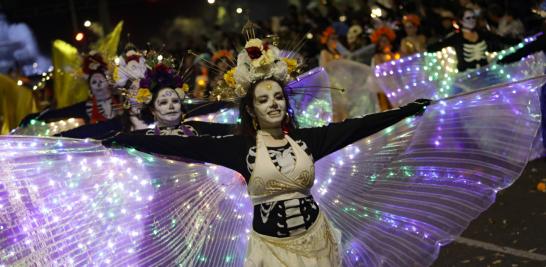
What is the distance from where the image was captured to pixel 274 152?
12.7 ft

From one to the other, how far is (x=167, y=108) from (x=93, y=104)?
3457mm

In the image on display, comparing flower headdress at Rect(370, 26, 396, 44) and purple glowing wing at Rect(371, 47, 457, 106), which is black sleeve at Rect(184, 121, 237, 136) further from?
flower headdress at Rect(370, 26, 396, 44)

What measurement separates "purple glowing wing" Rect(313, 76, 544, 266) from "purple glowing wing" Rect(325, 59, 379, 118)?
21.3 feet

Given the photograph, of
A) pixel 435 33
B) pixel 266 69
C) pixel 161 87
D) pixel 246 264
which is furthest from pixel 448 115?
pixel 435 33

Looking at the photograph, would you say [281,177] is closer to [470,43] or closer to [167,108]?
[167,108]

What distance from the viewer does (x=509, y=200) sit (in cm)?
725

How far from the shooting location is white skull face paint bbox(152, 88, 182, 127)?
5.32m

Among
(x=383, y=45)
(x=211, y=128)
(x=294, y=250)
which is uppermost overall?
(x=383, y=45)

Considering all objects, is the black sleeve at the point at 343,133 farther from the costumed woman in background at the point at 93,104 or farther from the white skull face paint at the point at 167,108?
the costumed woman in background at the point at 93,104

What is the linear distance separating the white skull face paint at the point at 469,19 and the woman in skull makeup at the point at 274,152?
564 cm

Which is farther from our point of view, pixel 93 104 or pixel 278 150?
pixel 93 104

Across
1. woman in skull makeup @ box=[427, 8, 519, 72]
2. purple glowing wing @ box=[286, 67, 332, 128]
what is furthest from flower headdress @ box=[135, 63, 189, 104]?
woman in skull makeup @ box=[427, 8, 519, 72]

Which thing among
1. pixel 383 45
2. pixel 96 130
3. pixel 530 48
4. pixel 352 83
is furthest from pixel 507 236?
pixel 383 45

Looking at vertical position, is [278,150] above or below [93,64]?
below
